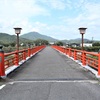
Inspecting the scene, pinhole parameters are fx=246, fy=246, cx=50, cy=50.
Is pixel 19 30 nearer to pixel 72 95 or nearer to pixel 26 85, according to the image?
pixel 26 85

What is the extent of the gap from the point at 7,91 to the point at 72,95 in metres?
2.13

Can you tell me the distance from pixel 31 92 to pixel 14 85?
1509 millimetres

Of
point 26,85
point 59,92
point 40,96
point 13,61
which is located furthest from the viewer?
point 13,61

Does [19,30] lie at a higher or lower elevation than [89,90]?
higher

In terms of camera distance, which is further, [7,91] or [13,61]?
[13,61]

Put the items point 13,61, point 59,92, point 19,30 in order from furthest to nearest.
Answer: point 19,30 → point 13,61 → point 59,92

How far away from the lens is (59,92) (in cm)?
768

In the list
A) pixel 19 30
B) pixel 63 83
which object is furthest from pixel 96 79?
pixel 19 30

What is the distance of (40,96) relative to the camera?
23.4 feet

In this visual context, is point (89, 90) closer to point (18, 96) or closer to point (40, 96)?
point (40, 96)

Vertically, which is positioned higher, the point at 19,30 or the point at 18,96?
the point at 19,30

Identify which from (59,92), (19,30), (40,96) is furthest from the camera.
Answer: (19,30)

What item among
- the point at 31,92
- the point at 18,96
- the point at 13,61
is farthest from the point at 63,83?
the point at 13,61

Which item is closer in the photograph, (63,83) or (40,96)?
(40,96)
